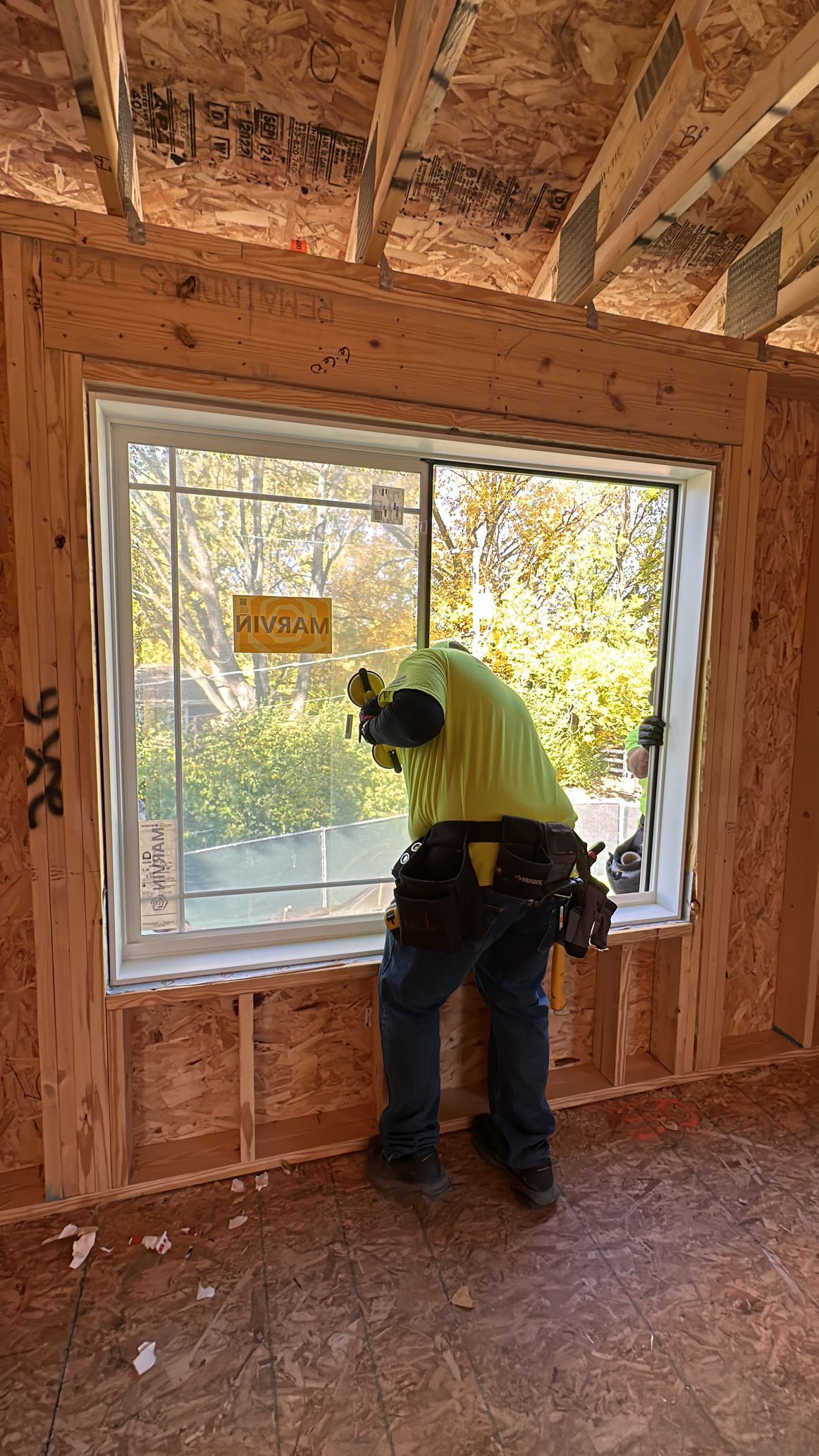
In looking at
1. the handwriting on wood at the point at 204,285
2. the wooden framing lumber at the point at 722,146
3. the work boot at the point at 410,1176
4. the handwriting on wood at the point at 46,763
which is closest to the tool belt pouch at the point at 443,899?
the work boot at the point at 410,1176

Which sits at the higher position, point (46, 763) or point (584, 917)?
point (46, 763)

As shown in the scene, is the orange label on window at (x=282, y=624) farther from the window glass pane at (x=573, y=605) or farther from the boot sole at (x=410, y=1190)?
the boot sole at (x=410, y=1190)

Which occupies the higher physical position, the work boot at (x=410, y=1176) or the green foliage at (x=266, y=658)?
the green foliage at (x=266, y=658)

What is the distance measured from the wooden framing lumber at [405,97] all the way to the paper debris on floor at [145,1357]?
2.67 meters

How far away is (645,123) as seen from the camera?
4.71 feet

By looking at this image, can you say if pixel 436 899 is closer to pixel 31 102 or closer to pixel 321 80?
pixel 321 80

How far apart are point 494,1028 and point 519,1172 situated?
40cm

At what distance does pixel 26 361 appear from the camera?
153 cm

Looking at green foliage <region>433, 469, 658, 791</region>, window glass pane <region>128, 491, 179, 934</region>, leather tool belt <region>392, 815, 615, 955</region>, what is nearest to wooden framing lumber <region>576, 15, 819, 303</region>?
green foliage <region>433, 469, 658, 791</region>

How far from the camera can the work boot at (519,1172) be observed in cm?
179

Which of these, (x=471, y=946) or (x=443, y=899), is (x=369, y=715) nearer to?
(x=443, y=899)

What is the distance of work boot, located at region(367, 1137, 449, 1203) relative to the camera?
1809mm

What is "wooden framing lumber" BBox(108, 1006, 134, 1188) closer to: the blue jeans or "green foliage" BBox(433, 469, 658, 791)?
the blue jeans

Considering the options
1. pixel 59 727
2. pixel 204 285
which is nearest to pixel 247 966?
pixel 59 727
